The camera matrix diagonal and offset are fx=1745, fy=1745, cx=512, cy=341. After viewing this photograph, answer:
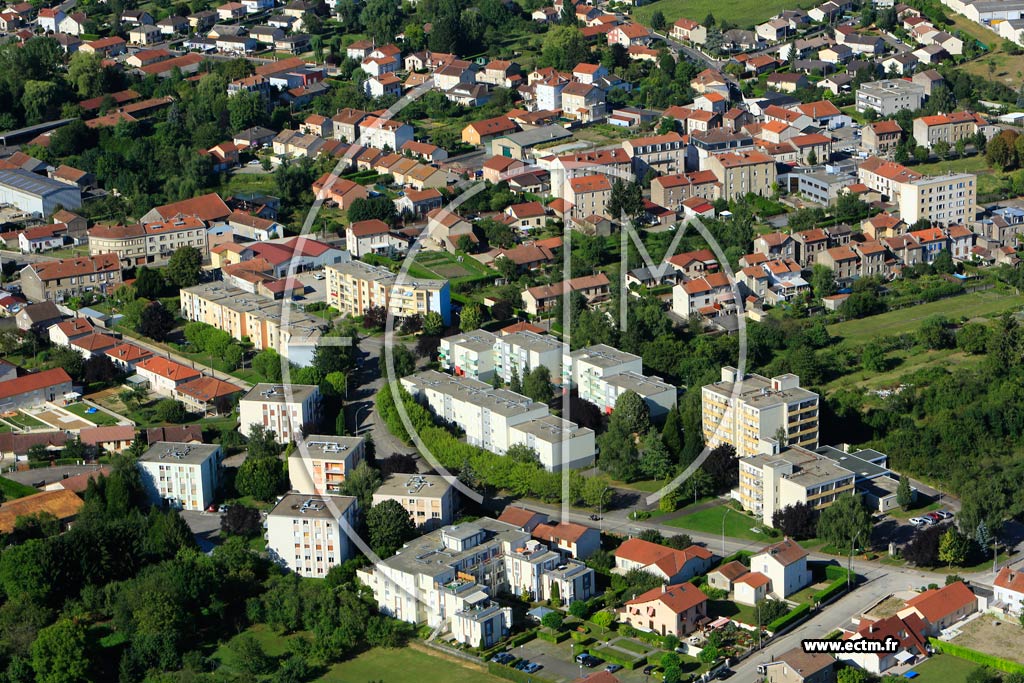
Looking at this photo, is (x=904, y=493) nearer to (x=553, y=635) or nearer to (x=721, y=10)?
(x=553, y=635)

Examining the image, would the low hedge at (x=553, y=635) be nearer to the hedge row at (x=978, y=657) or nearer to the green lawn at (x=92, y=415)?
the hedge row at (x=978, y=657)

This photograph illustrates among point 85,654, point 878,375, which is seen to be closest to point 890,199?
point 878,375

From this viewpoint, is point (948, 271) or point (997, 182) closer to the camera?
point (948, 271)

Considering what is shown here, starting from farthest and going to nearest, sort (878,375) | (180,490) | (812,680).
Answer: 1. (878,375)
2. (180,490)
3. (812,680)

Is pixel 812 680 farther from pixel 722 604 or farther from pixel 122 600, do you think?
pixel 122 600

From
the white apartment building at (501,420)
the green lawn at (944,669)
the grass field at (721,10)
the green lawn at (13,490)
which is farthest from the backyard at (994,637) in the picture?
the grass field at (721,10)

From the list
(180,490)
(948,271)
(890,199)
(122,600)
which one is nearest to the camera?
(122,600)
